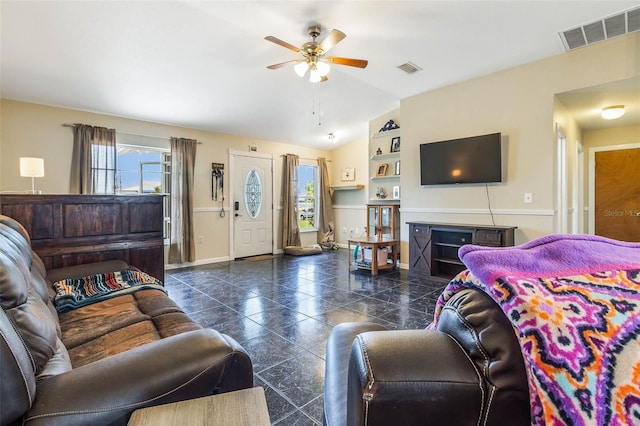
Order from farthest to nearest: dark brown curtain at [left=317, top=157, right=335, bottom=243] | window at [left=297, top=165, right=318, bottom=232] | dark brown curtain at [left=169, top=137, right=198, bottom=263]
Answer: dark brown curtain at [left=317, top=157, right=335, bottom=243] → window at [left=297, top=165, right=318, bottom=232] → dark brown curtain at [left=169, top=137, right=198, bottom=263]

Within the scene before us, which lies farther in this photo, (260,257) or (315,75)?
(260,257)

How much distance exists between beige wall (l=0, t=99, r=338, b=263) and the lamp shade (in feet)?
2.68

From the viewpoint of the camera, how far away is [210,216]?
5.54 meters

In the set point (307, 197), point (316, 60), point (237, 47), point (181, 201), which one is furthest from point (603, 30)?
point (181, 201)

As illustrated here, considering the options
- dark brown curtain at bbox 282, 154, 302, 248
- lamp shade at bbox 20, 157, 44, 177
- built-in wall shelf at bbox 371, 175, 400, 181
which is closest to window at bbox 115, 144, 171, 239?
lamp shade at bbox 20, 157, 44, 177

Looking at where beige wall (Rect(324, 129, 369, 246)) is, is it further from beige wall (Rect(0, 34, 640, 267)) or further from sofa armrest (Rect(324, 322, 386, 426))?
sofa armrest (Rect(324, 322, 386, 426))

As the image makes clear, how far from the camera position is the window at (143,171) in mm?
4605

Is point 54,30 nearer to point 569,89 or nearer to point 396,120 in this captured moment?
point 396,120

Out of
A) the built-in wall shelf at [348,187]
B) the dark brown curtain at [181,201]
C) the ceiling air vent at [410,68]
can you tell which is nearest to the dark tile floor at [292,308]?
the dark brown curtain at [181,201]

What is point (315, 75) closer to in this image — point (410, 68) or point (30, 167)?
point (410, 68)

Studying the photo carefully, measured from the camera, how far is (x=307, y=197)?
7.16m

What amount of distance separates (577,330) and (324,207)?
6.62 meters

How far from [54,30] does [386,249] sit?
4.64m

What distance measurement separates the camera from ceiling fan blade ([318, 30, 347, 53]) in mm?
2518
